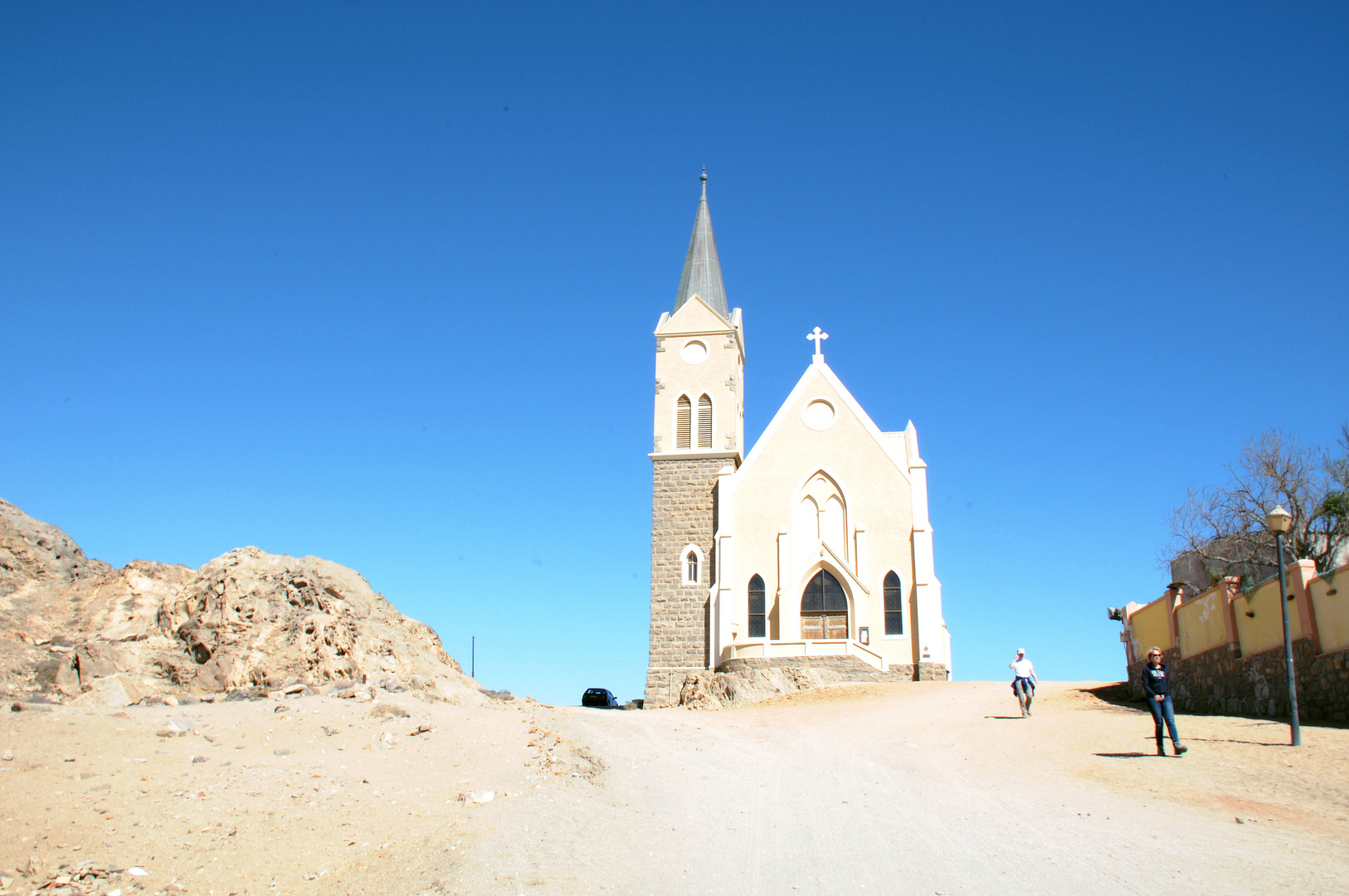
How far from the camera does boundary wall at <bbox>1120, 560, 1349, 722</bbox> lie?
14.4 m

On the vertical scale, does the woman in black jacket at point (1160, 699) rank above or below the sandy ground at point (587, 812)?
above

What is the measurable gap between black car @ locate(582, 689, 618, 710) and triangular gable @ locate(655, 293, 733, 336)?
1369cm

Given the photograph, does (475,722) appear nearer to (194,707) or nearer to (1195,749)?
(194,707)

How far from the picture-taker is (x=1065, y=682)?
89.6ft

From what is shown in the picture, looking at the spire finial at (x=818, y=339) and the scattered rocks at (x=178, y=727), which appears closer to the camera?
the scattered rocks at (x=178, y=727)

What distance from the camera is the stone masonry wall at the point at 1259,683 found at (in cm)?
1445

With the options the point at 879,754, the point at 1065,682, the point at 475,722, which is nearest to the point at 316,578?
the point at 475,722

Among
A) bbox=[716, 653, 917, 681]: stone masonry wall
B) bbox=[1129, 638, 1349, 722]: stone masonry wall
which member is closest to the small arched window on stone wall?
bbox=[716, 653, 917, 681]: stone masonry wall

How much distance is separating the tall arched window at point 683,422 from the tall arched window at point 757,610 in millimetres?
5711

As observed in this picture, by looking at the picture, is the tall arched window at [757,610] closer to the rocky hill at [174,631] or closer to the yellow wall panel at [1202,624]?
the yellow wall panel at [1202,624]

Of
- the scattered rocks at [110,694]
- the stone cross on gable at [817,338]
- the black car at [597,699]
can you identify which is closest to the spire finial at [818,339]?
the stone cross on gable at [817,338]

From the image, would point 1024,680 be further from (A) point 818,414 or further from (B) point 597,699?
(B) point 597,699

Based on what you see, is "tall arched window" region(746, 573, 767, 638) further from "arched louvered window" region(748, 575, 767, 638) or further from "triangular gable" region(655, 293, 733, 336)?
"triangular gable" region(655, 293, 733, 336)

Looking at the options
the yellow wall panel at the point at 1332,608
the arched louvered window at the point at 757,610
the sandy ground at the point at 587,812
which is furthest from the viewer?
the arched louvered window at the point at 757,610
